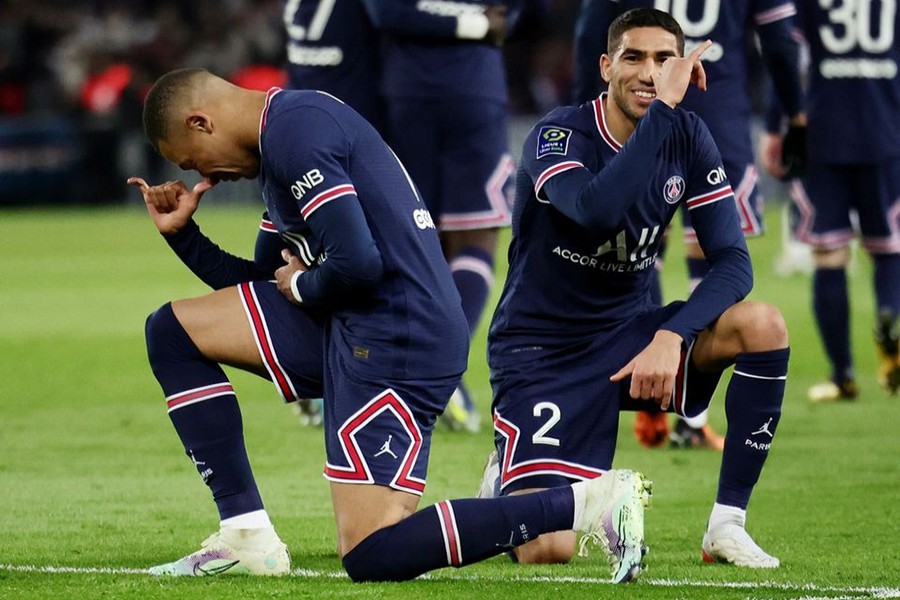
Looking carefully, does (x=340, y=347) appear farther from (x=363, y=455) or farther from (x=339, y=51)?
(x=339, y=51)

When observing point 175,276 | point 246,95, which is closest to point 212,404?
point 246,95

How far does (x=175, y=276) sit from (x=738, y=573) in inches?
428

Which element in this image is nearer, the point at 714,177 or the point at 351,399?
the point at 351,399

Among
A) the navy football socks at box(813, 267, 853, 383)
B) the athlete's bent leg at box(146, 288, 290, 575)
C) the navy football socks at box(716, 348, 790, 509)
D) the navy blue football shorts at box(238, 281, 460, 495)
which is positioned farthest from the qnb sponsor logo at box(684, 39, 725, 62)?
the athlete's bent leg at box(146, 288, 290, 575)

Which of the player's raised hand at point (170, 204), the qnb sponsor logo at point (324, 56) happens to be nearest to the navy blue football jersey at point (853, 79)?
the qnb sponsor logo at point (324, 56)

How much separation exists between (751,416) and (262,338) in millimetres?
1394

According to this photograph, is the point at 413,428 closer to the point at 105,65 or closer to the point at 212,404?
the point at 212,404

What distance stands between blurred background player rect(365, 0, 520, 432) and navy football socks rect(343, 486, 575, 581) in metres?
3.37

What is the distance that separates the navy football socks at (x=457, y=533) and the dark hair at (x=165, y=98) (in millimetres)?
1232

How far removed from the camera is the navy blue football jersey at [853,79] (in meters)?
8.82

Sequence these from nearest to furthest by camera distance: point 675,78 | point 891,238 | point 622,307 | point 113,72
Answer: point 675,78 < point 622,307 < point 891,238 < point 113,72

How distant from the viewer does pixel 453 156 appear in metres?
8.09

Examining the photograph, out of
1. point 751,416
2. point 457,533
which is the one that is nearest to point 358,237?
point 457,533

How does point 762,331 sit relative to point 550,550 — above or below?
above
